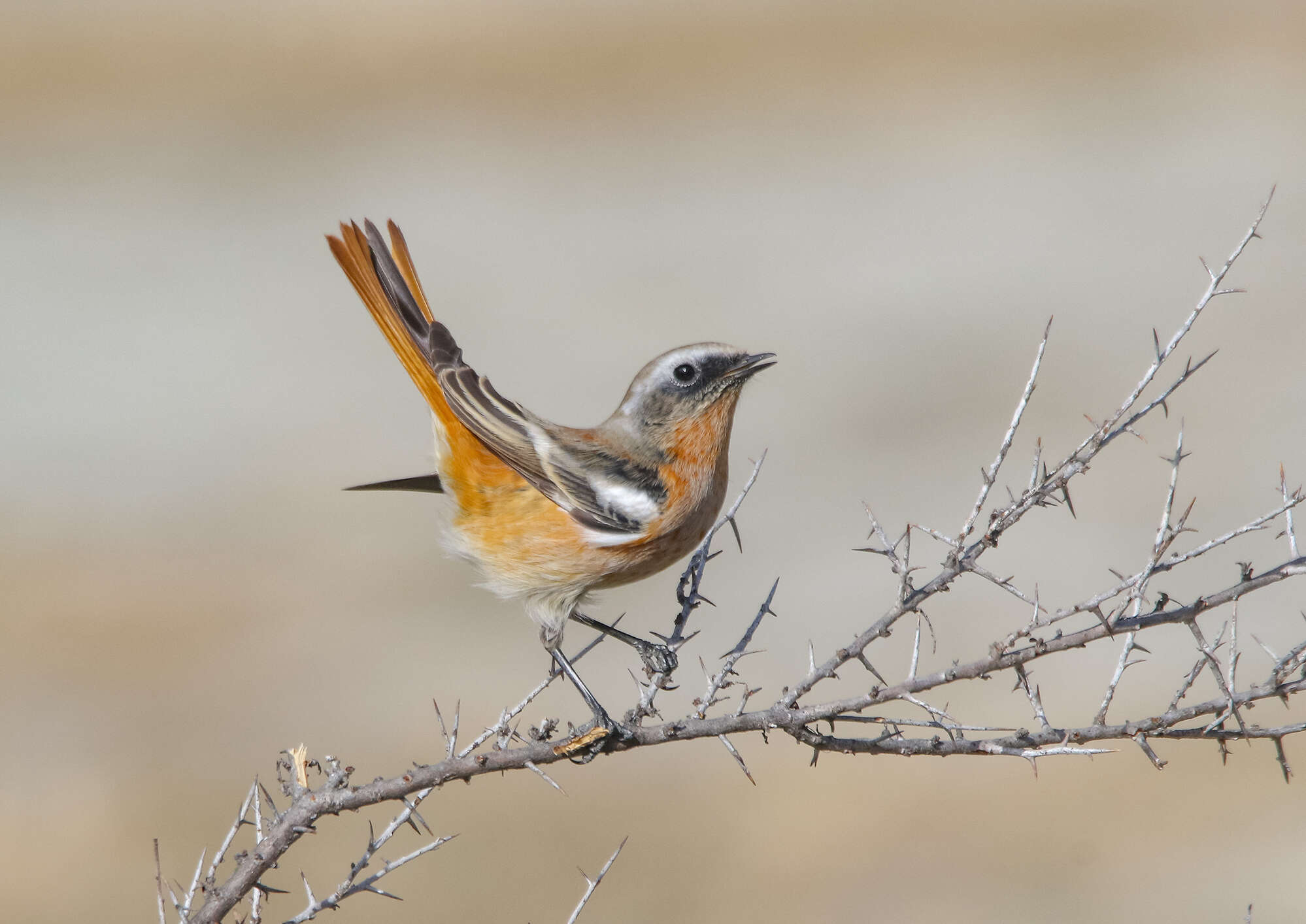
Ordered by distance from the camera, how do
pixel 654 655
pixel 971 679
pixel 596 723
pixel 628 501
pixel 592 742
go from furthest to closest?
pixel 654 655, pixel 628 501, pixel 596 723, pixel 592 742, pixel 971 679

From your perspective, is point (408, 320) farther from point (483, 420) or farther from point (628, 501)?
point (628, 501)

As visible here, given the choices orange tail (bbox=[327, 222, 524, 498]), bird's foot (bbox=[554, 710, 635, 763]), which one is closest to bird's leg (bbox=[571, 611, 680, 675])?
bird's foot (bbox=[554, 710, 635, 763])

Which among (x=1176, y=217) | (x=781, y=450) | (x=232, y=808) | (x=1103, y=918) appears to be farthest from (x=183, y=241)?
(x=1103, y=918)

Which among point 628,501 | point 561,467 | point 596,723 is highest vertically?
point 561,467

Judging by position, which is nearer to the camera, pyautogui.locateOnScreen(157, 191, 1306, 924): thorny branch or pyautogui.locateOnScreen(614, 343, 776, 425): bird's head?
pyautogui.locateOnScreen(157, 191, 1306, 924): thorny branch

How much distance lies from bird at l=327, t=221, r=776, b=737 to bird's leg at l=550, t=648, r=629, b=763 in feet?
0.09

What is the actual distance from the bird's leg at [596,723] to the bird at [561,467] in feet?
0.09

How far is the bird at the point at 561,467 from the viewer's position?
520 centimetres

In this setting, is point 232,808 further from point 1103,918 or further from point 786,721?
point 786,721

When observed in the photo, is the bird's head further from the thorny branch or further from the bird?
the thorny branch

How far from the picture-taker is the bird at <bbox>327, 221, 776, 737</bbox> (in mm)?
5195

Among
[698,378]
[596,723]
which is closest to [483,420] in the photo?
[698,378]

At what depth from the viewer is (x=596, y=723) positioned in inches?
199

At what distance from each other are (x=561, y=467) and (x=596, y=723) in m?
1.06
